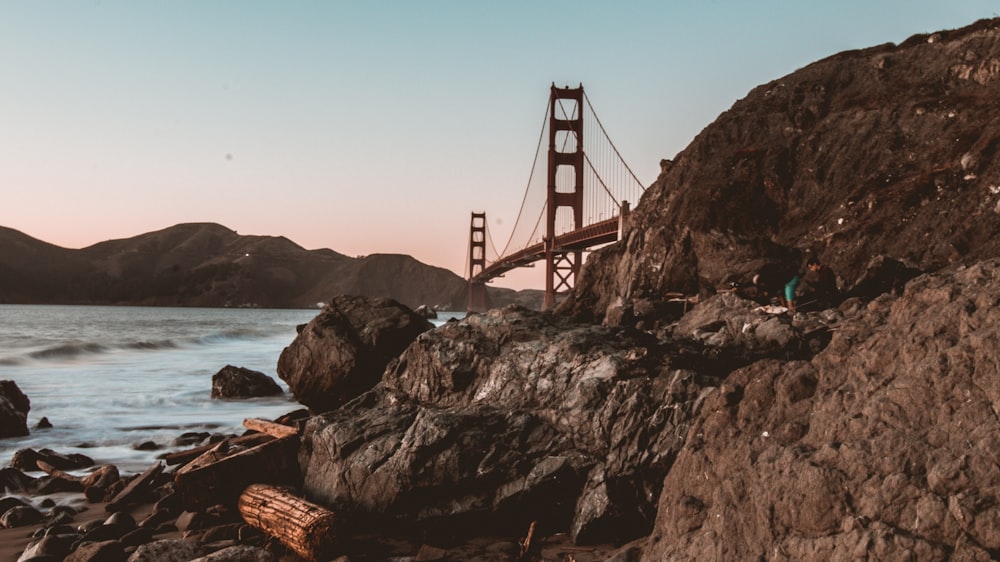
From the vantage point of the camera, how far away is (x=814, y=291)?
9.56 metres

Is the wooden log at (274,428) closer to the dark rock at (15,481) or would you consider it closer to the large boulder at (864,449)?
the dark rock at (15,481)

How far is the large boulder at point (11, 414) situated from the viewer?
10.2 meters

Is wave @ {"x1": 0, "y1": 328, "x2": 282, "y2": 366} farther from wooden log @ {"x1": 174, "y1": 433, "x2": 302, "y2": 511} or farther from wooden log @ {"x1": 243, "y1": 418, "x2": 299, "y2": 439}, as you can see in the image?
wooden log @ {"x1": 174, "y1": 433, "x2": 302, "y2": 511}

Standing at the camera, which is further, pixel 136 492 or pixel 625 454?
pixel 136 492

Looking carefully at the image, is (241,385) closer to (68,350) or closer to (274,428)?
(274,428)

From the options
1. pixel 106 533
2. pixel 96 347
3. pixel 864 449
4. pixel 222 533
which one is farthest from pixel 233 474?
pixel 96 347

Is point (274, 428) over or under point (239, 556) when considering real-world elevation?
over

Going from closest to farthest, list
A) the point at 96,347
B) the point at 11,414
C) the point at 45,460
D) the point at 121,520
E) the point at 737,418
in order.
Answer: the point at 737,418 → the point at 121,520 → the point at 45,460 → the point at 11,414 → the point at 96,347

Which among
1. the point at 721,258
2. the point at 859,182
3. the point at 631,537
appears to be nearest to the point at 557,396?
the point at 631,537

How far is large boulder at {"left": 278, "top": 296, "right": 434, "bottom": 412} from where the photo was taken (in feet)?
37.9

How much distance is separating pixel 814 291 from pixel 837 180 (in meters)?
6.10

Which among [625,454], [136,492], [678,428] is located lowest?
[136,492]

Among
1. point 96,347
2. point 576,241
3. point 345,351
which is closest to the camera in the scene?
point 345,351

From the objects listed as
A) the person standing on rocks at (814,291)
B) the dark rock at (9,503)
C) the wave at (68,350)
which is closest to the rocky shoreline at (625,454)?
the dark rock at (9,503)
